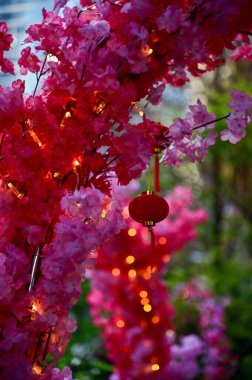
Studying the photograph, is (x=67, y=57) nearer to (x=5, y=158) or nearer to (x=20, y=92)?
(x=20, y=92)

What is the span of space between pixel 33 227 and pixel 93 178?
19 cm

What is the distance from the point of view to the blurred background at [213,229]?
3777 mm

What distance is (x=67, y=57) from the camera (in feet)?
3.76

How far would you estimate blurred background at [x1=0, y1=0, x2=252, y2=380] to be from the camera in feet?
12.4

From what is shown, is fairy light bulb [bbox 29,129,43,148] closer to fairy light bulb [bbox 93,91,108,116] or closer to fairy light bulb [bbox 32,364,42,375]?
fairy light bulb [bbox 93,91,108,116]

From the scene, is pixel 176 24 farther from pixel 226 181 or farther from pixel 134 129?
pixel 226 181

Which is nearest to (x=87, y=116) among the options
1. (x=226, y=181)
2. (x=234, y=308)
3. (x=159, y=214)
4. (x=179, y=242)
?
(x=159, y=214)

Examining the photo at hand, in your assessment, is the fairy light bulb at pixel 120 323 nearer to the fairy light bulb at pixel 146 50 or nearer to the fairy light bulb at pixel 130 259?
the fairy light bulb at pixel 130 259

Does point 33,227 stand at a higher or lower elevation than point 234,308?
lower

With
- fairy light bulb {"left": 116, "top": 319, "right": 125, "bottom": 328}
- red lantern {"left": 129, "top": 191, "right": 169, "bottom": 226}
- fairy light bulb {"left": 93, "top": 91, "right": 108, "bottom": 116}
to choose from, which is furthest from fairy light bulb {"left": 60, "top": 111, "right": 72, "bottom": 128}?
fairy light bulb {"left": 116, "top": 319, "right": 125, "bottom": 328}

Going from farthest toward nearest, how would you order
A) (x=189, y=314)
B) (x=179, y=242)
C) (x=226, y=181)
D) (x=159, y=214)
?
(x=226, y=181) → (x=189, y=314) → (x=179, y=242) → (x=159, y=214)

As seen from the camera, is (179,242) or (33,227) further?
(179,242)

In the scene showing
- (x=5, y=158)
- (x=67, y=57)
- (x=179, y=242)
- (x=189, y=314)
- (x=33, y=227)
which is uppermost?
(x=189, y=314)

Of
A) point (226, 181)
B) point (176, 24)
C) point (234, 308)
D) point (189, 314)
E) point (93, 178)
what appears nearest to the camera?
point (176, 24)
